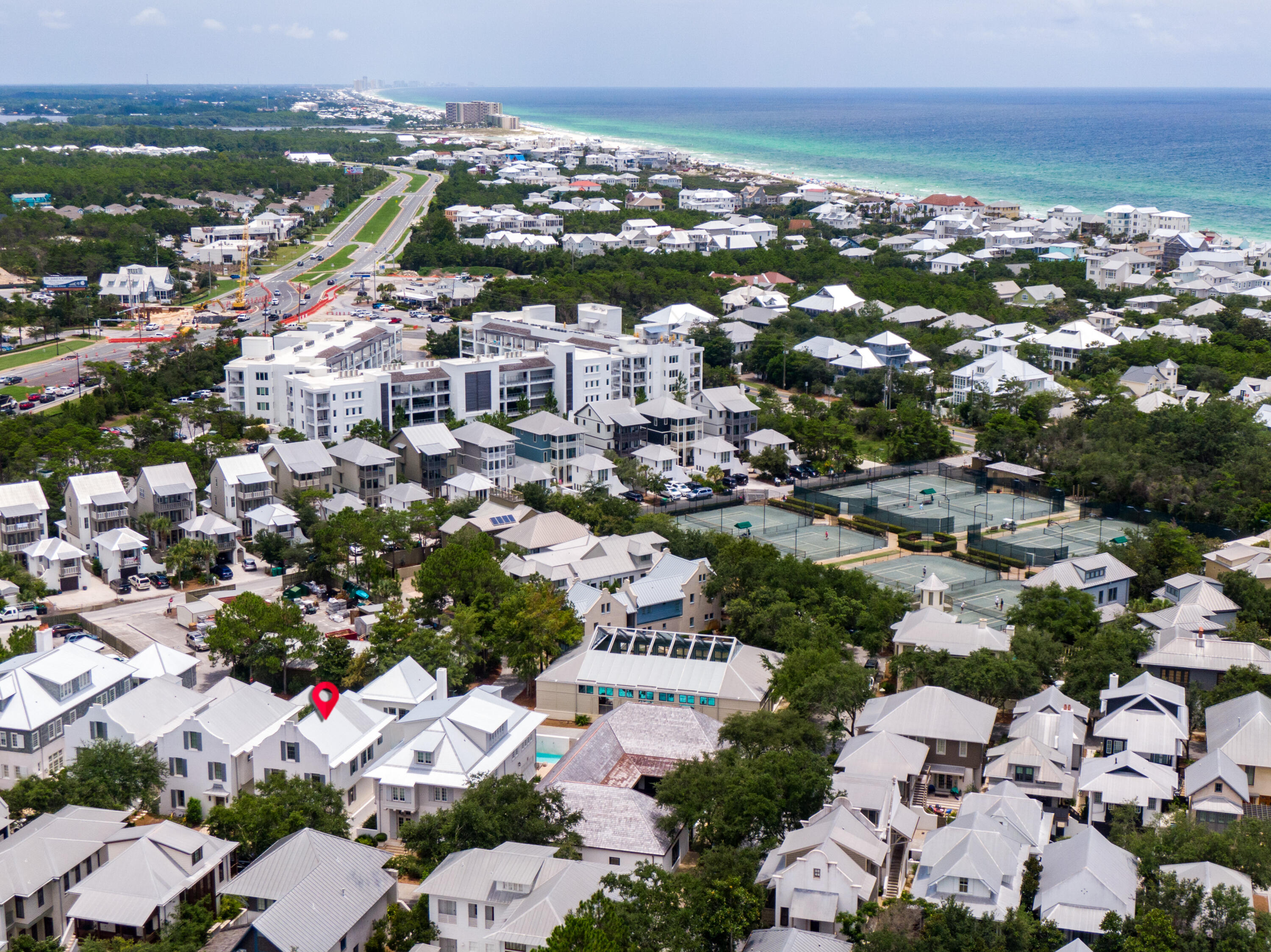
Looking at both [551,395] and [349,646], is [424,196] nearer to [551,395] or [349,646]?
[551,395]

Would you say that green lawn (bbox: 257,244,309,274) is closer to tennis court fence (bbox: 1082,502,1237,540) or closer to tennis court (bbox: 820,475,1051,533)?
tennis court (bbox: 820,475,1051,533)

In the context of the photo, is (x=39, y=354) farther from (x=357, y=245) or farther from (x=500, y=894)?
(x=500, y=894)

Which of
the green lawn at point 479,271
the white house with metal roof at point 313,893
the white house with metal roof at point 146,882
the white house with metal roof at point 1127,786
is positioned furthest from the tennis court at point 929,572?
the green lawn at point 479,271

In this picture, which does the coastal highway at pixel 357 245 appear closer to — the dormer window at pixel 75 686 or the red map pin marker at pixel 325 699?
the dormer window at pixel 75 686

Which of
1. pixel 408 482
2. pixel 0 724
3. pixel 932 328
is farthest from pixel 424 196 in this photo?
pixel 0 724

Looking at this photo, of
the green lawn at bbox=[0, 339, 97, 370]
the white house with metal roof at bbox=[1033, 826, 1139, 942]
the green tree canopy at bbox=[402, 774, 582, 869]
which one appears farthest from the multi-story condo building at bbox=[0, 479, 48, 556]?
the white house with metal roof at bbox=[1033, 826, 1139, 942]

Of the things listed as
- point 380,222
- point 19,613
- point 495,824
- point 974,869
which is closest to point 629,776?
point 495,824
